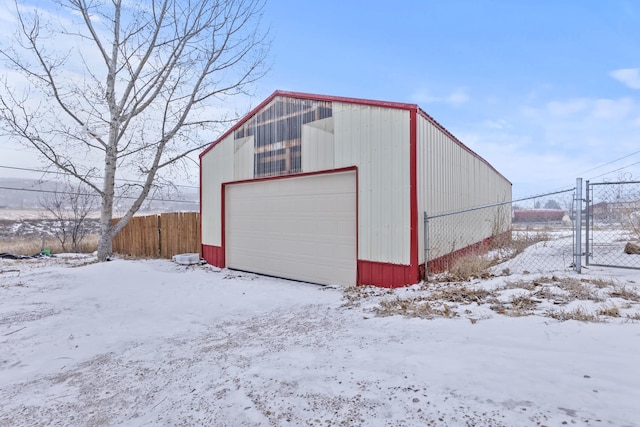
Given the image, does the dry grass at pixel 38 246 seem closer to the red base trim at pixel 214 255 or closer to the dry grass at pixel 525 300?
the red base trim at pixel 214 255

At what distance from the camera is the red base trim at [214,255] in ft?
29.9

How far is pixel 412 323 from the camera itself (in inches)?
133

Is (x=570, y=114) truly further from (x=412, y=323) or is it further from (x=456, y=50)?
(x=412, y=323)

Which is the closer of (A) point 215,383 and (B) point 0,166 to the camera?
(A) point 215,383

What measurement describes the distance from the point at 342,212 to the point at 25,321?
16.9ft

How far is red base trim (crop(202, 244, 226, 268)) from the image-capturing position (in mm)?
9102

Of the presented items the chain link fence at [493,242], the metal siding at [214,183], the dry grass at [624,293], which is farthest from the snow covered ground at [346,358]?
the metal siding at [214,183]

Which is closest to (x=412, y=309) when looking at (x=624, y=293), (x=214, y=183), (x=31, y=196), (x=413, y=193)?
(x=413, y=193)

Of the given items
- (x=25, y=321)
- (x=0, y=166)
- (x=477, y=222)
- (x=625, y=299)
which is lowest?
(x=25, y=321)

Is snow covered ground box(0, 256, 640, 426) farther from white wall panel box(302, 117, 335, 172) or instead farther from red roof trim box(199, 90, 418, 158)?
A: red roof trim box(199, 90, 418, 158)

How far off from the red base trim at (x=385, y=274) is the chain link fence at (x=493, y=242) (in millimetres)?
488

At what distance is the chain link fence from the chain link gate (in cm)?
30

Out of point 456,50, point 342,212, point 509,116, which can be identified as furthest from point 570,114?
point 342,212

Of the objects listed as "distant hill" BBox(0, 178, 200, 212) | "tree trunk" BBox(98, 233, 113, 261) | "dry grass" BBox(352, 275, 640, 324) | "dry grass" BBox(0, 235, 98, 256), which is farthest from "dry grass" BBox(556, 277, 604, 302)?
"dry grass" BBox(0, 235, 98, 256)
